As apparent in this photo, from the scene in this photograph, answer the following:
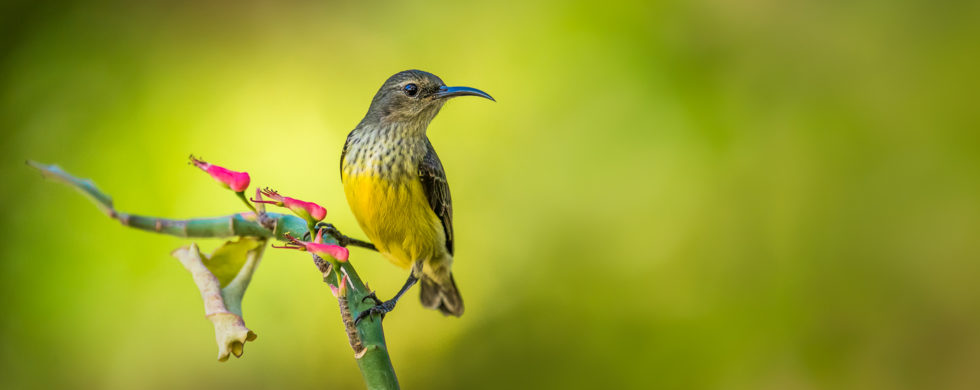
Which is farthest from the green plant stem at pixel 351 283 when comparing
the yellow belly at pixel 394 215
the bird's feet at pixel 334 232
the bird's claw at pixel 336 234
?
the yellow belly at pixel 394 215

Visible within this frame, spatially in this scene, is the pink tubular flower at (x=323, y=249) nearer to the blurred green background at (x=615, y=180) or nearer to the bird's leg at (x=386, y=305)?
the bird's leg at (x=386, y=305)

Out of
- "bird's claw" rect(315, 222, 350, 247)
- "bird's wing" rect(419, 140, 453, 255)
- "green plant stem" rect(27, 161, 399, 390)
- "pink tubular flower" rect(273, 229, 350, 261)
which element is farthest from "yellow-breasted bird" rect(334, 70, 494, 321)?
"pink tubular flower" rect(273, 229, 350, 261)

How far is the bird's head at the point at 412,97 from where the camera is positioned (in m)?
3.20

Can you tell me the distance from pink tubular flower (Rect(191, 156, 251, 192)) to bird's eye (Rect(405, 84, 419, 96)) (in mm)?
1731

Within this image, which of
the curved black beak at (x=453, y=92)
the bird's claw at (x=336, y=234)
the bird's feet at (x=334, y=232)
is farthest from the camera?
the curved black beak at (x=453, y=92)

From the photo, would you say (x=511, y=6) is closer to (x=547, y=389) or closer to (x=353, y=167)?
(x=547, y=389)

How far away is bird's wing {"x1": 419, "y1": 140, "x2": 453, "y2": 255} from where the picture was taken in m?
3.27

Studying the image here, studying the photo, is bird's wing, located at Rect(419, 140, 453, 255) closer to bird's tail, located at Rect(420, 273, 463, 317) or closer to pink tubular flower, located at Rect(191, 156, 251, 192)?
bird's tail, located at Rect(420, 273, 463, 317)

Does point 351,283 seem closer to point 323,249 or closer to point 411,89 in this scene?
point 323,249

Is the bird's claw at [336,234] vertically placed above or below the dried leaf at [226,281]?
above

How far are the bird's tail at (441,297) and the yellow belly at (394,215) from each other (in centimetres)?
75

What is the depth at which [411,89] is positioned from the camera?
3195mm

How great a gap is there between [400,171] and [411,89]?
34 centimetres

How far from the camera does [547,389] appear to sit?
18.1ft
